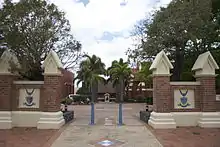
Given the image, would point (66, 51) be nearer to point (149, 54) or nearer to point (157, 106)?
point (149, 54)

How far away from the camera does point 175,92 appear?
40.8 ft

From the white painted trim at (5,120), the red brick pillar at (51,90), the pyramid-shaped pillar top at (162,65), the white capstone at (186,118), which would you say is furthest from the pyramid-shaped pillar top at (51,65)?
the white capstone at (186,118)

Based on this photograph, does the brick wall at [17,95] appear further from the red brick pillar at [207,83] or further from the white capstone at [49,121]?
the red brick pillar at [207,83]

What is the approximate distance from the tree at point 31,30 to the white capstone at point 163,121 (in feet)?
21.0

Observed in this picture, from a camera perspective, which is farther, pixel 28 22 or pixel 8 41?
pixel 28 22

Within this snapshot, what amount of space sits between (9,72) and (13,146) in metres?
4.51

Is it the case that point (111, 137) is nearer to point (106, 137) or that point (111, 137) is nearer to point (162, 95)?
point (106, 137)

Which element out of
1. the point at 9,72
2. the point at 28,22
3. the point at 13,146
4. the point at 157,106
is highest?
the point at 28,22

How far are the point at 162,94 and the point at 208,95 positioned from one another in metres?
2.16

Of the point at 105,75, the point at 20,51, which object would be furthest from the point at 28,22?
the point at 105,75

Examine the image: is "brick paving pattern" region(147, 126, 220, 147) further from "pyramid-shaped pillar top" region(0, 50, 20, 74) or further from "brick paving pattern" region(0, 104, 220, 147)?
"pyramid-shaped pillar top" region(0, 50, 20, 74)

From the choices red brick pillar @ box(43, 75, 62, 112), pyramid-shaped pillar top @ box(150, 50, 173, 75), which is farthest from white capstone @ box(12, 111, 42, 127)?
pyramid-shaped pillar top @ box(150, 50, 173, 75)

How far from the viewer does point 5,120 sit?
38.4 feet

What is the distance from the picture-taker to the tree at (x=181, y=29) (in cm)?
1555
